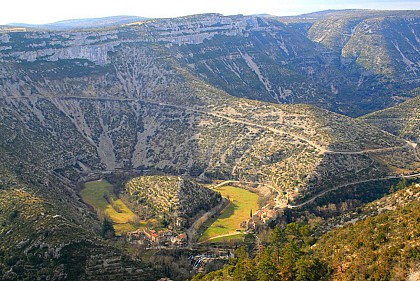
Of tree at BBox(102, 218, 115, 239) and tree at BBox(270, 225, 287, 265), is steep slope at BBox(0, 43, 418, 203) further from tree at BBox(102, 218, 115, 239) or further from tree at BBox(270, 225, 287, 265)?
tree at BBox(270, 225, 287, 265)

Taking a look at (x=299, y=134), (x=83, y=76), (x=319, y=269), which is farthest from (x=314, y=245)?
(x=83, y=76)

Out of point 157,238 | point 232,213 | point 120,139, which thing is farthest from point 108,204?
point 120,139

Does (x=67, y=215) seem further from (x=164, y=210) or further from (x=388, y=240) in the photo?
(x=388, y=240)

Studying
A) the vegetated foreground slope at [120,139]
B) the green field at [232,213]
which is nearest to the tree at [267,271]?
the vegetated foreground slope at [120,139]

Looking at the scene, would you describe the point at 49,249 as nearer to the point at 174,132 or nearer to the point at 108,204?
the point at 108,204

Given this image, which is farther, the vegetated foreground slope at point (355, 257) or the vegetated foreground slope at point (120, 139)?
the vegetated foreground slope at point (120, 139)

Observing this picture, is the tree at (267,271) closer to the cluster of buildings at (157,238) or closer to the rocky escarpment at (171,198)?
the cluster of buildings at (157,238)
